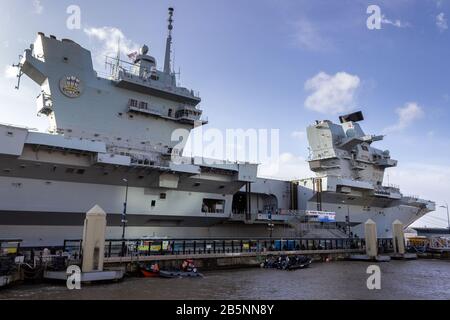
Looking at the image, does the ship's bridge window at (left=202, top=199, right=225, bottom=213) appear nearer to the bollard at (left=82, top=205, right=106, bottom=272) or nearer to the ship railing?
the ship railing

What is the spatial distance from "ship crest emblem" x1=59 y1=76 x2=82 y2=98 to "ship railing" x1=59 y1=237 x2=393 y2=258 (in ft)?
35.2

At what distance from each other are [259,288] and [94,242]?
7922mm

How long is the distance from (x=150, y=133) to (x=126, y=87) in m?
4.18

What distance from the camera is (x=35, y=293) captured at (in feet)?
45.8

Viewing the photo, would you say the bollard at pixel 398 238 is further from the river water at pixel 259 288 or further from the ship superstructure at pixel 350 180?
the river water at pixel 259 288

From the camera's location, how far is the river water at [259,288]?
1408 cm

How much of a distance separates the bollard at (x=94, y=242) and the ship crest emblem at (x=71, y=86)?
41.8ft

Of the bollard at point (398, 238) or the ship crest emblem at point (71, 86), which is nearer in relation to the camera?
the ship crest emblem at point (71, 86)

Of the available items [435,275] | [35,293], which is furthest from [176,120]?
[435,275]

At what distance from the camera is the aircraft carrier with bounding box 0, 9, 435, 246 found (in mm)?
23266

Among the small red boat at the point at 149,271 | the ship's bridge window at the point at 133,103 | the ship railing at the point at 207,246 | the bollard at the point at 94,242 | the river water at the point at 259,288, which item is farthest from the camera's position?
the ship's bridge window at the point at 133,103

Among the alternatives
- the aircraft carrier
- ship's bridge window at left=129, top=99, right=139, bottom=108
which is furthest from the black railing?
ship's bridge window at left=129, top=99, right=139, bottom=108

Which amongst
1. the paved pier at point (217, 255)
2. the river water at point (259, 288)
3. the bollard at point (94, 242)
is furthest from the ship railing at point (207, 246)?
the river water at point (259, 288)

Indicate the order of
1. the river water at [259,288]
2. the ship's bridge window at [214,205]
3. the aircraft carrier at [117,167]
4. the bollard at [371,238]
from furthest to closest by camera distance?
the ship's bridge window at [214,205]
the bollard at [371,238]
the aircraft carrier at [117,167]
the river water at [259,288]
